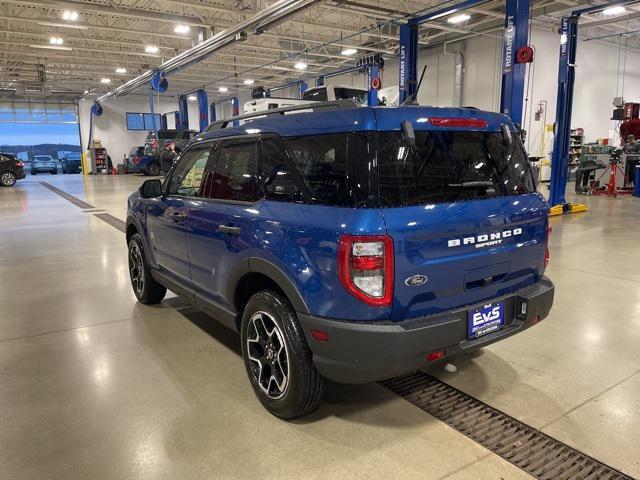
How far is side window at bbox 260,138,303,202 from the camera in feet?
7.58

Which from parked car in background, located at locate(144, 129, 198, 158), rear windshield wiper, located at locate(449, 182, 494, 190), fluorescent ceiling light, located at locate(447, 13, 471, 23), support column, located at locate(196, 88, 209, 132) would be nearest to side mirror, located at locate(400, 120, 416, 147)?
rear windshield wiper, located at locate(449, 182, 494, 190)

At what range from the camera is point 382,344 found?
1944mm

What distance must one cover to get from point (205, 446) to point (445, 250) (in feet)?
4.73

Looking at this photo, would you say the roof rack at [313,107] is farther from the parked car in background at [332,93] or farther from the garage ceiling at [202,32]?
the parked car in background at [332,93]

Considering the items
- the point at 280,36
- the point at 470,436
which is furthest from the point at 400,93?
the point at 470,436

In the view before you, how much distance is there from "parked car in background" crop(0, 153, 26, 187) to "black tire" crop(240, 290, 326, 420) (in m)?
18.7

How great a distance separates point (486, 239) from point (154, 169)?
22.6 m

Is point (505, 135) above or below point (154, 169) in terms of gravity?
above

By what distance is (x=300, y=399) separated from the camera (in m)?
2.26

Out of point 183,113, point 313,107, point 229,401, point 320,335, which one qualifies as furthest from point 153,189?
point 183,113

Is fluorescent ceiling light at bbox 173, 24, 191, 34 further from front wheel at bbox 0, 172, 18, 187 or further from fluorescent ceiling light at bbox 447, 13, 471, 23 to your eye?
front wheel at bbox 0, 172, 18, 187

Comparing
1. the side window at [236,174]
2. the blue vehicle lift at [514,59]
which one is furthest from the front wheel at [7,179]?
the side window at [236,174]

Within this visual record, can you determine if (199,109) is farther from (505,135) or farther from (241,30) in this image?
(505,135)

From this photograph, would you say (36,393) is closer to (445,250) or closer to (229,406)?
(229,406)
